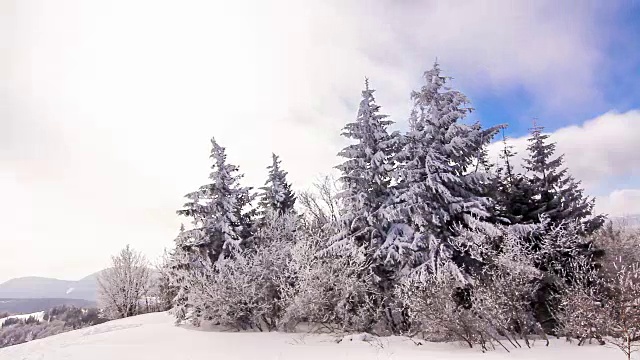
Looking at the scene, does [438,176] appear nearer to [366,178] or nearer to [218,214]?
[366,178]

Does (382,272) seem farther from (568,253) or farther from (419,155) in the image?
(568,253)

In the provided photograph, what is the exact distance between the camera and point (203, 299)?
23.7 meters

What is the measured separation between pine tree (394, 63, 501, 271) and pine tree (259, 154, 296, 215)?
15.5 m

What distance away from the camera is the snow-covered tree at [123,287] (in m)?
44.6

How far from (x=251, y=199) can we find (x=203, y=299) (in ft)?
27.8

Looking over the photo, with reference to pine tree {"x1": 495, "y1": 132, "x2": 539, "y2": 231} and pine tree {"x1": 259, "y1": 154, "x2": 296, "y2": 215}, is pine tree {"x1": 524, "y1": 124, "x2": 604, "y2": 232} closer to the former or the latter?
pine tree {"x1": 495, "y1": 132, "x2": 539, "y2": 231}

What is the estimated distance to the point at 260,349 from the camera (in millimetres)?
17172

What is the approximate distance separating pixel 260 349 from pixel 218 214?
42.0 ft

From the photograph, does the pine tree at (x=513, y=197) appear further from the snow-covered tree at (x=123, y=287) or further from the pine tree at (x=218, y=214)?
the snow-covered tree at (x=123, y=287)

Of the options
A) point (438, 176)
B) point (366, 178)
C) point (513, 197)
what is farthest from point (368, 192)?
point (513, 197)

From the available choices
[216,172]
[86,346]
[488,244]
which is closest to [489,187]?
[488,244]

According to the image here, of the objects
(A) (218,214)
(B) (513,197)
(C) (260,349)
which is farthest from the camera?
(A) (218,214)

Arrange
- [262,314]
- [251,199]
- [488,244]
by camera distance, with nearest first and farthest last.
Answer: [488,244], [262,314], [251,199]

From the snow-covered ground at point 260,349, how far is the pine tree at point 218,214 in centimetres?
643
